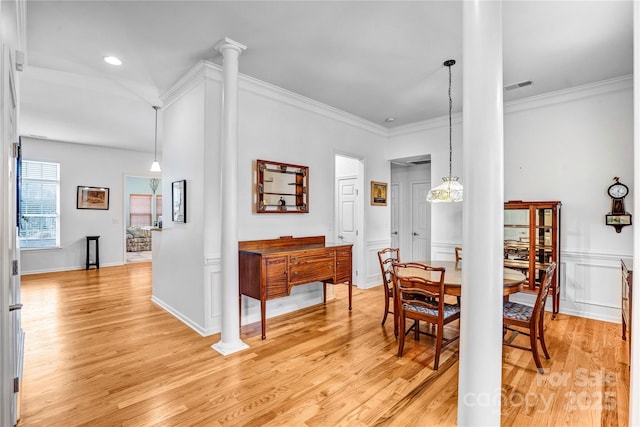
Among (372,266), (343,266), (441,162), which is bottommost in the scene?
(372,266)

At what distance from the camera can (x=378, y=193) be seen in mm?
5652

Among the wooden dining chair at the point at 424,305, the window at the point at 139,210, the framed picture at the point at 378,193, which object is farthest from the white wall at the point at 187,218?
the window at the point at 139,210

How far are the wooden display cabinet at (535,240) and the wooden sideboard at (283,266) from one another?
2.18 m

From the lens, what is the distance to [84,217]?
7.32 meters

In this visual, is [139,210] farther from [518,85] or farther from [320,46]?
[518,85]

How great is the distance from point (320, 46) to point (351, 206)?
3.09 meters

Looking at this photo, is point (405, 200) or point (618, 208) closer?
point (618, 208)

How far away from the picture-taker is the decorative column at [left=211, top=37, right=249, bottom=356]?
119 inches

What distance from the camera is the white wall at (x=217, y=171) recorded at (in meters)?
3.42

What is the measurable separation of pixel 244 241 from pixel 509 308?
109 inches

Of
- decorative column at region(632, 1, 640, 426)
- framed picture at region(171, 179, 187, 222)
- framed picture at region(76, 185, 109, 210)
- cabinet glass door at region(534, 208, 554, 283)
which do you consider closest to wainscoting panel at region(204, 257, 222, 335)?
framed picture at region(171, 179, 187, 222)

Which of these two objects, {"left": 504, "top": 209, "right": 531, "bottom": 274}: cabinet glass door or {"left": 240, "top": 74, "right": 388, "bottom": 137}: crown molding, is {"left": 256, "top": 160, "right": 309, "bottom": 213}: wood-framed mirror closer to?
{"left": 240, "top": 74, "right": 388, "bottom": 137}: crown molding

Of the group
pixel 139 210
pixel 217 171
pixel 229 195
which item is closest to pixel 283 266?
pixel 229 195

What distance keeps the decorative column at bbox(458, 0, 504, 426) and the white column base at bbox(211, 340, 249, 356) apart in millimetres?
2119
